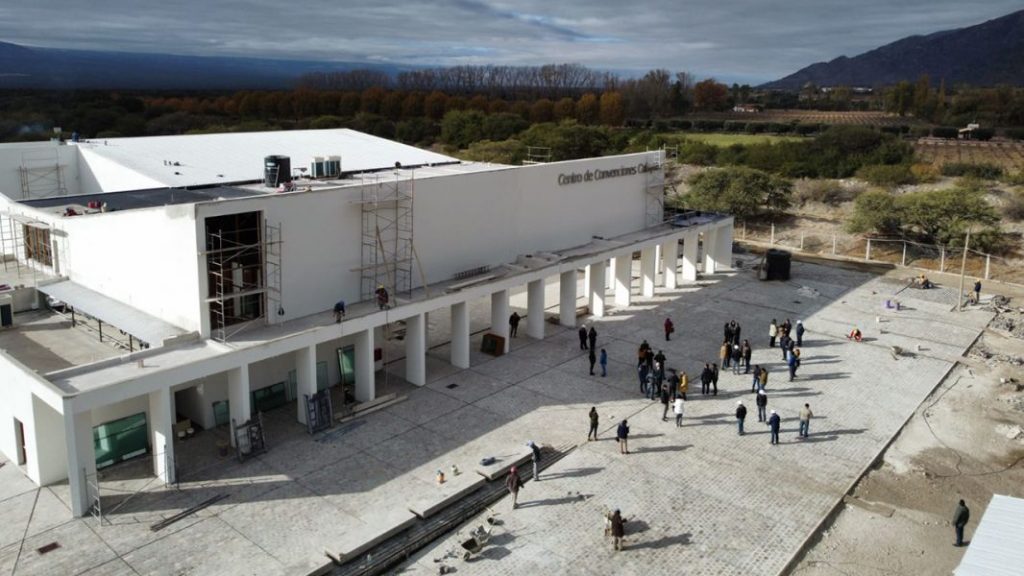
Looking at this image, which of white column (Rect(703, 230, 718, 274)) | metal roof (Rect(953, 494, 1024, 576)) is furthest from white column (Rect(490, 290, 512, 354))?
white column (Rect(703, 230, 718, 274))

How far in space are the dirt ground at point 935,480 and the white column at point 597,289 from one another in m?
12.2

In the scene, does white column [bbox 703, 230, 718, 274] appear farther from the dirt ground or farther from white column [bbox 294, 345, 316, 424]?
white column [bbox 294, 345, 316, 424]

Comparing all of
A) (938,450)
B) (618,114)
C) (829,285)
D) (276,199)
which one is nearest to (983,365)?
(938,450)

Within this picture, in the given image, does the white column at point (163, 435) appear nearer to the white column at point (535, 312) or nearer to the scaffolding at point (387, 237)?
the scaffolding at point (387, 237)

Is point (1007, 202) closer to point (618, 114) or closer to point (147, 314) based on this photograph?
point (147, 314)

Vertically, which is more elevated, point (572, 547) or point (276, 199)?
point (276, 199)

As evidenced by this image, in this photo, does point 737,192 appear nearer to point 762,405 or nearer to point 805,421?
point 762,405

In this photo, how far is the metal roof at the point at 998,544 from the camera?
12.3m

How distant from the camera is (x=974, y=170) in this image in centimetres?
5344

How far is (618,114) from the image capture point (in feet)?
314

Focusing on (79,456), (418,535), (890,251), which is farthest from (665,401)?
(890,251)

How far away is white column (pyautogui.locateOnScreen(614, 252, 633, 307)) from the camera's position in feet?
105

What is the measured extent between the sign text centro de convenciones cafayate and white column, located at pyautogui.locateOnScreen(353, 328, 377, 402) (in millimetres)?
11765

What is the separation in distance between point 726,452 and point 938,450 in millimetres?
5650
